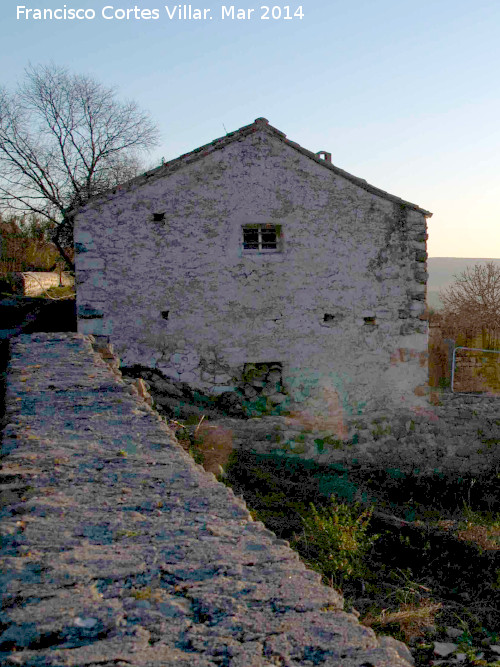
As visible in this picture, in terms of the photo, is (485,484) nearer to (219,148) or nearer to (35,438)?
(219,148)

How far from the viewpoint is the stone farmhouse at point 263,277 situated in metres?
10.2

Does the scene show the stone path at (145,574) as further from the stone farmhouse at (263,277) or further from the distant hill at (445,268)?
the distant hill at (445,268)

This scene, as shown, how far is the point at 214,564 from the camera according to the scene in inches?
81.6

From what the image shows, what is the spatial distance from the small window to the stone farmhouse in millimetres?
20

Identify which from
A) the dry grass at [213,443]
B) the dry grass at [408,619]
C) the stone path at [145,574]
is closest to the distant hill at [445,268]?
the dry grass at [213,443]

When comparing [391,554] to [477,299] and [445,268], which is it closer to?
[477,299]

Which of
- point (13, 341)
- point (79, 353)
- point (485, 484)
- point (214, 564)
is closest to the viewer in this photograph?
point (214, 564)

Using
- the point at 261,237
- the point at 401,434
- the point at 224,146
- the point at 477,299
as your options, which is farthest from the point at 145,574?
the point at 477,299

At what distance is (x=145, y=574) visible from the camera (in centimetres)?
197

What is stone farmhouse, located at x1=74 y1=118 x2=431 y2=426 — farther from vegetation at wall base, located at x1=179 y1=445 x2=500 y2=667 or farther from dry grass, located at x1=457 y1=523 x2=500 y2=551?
dry grass, located at x1=457 y1=523 x2=500 y2=551

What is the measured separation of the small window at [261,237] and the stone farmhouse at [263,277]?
20mm

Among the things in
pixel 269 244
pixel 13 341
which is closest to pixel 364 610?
pixel 13 341

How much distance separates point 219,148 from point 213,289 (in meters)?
2.45

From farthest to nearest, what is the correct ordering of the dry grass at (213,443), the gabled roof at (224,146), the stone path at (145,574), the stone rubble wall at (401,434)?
the gabled roof at (224,146) < the stone rubble wall at (401,434) < the dry grass at (213,443) < the stone path at (145,574)
